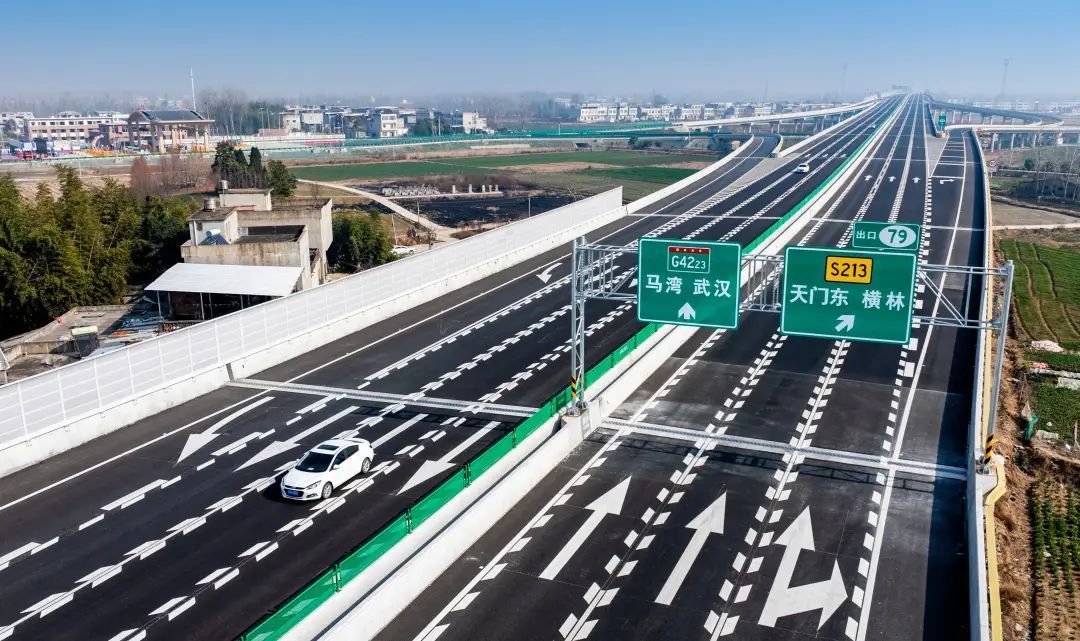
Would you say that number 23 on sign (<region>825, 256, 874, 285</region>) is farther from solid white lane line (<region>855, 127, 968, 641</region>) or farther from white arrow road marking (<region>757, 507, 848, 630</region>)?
white arrow road marking (<region>757, 507, 848, 630</region>)

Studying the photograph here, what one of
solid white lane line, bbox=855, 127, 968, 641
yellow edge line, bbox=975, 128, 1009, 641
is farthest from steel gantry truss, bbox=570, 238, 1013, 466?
solid white lane line, bbox=855, 127, 968, 641

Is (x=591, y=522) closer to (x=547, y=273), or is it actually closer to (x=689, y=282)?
(x=689, y=282)

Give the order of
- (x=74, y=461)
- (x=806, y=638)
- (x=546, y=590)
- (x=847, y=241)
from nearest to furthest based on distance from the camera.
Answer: (x=806, y=638) < (x=546, y=590) < (x=74, y=461) < (x=847, y=241)

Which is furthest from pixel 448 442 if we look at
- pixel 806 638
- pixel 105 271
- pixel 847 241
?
pixel 847 241

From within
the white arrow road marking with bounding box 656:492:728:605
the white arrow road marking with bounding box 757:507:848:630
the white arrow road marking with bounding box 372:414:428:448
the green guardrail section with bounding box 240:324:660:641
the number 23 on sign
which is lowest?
the white arrow road marking with bounding box 757:507:848:630

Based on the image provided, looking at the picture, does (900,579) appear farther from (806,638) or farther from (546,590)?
(546,590)

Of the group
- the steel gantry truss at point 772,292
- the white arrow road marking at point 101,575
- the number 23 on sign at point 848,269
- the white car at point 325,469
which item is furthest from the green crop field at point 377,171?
the white arrow road marking at point 101,575
